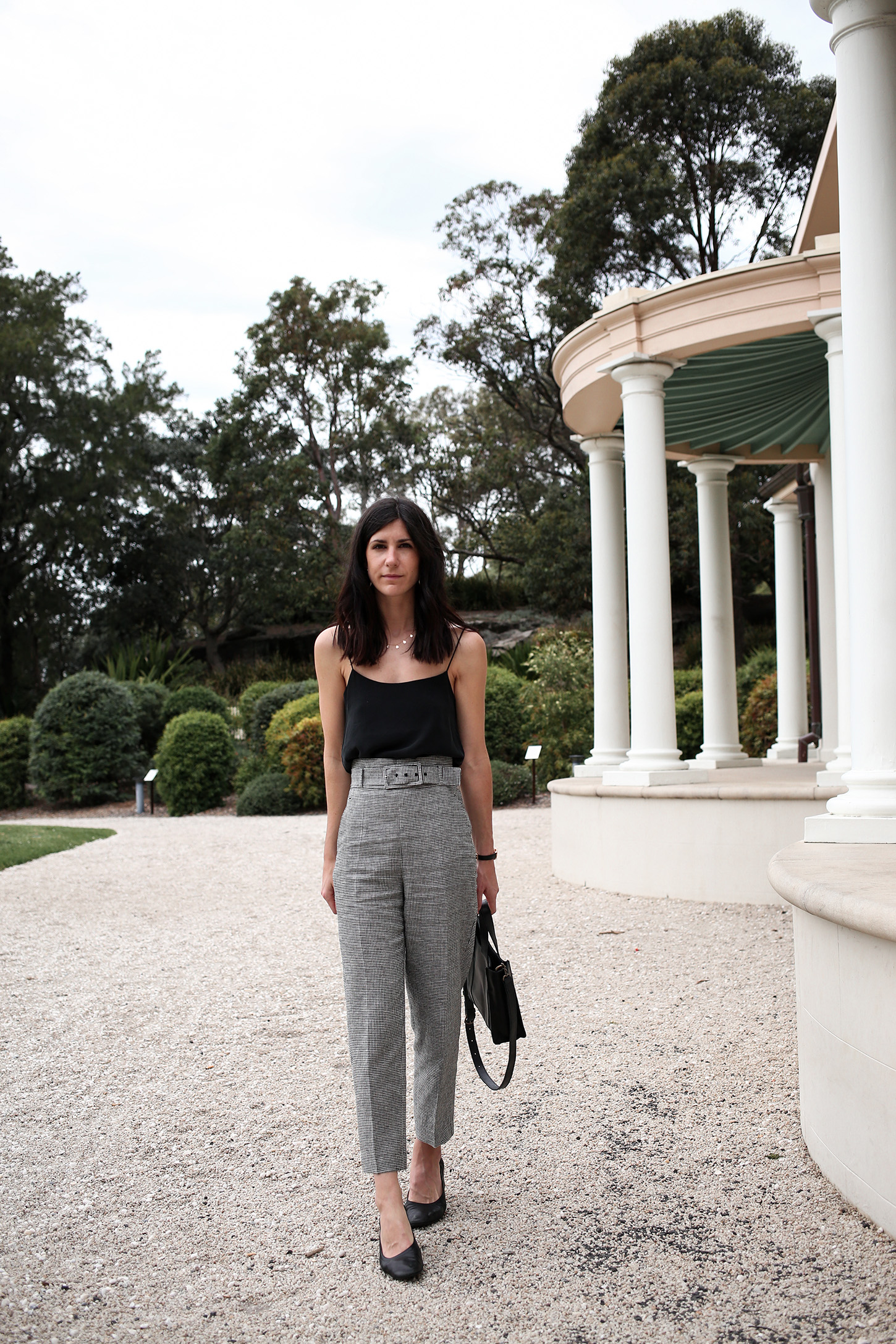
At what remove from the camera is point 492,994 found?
243cm

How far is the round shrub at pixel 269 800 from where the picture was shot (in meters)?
14.7

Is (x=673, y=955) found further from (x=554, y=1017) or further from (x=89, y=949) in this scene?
(x=89, y=949)

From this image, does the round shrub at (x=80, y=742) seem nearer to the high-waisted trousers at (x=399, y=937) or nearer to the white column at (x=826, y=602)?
the white column at (x=826, y=602)

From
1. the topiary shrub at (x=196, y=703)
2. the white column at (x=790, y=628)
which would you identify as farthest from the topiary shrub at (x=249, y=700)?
the white column at (x=790, y=628)

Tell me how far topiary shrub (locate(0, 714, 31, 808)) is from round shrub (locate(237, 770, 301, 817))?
469cm

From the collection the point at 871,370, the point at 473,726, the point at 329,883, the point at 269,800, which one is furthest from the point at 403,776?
the point at 269,800

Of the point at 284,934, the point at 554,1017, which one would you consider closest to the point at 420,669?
the point at 554,1017

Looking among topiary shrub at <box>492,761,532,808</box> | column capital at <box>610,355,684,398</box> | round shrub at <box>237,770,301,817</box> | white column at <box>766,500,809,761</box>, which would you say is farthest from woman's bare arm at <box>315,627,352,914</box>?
round shrub at <box>237,770,301,817</box>

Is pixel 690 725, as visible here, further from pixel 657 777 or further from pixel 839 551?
pixel 839 551

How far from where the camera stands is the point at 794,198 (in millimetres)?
20859

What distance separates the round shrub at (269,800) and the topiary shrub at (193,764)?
3.92 feet

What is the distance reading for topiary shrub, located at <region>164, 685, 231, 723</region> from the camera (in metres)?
18.2

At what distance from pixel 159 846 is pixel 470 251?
681 inches

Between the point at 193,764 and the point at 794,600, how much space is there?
928 centimetres
